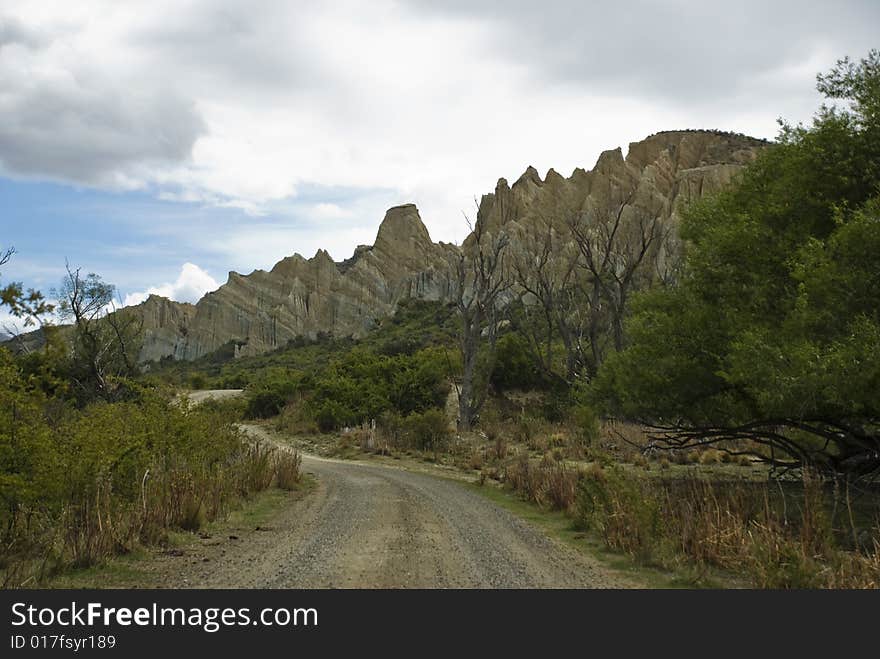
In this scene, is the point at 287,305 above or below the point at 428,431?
above

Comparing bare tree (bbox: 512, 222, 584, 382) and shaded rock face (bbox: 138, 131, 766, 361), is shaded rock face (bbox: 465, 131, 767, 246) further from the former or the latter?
bare tree (bbox: 512, 222, 584, 382)

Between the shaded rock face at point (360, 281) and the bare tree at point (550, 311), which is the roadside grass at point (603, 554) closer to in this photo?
the bare tree at point (550, 311)

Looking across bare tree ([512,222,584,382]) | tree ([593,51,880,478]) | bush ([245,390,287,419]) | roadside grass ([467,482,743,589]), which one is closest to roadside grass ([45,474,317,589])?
roadside grass ([467,482,743,589])

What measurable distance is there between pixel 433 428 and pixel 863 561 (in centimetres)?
2095

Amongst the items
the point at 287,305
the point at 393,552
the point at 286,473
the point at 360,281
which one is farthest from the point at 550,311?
the point at 287,305

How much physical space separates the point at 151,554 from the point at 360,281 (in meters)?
103

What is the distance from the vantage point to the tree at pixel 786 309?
10406 millimetres

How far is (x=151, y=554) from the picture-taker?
8.77 meters

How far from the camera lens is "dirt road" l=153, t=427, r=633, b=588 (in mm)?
7570

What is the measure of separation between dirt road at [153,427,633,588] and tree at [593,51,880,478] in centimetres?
477

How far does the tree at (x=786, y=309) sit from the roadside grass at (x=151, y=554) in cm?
897

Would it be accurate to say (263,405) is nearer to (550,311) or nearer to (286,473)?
(550,311)

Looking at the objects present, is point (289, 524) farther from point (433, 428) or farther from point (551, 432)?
point (551, 432)

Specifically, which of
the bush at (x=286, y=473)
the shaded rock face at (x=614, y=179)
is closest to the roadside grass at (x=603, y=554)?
the bush at (x=286, y=473)
